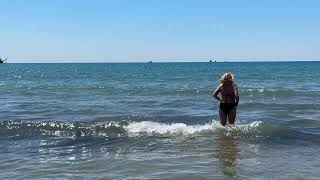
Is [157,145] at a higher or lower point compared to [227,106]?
lower

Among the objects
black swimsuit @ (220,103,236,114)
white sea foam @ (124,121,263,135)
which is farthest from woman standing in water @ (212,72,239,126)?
white sea foam @ (124,121,263,135)

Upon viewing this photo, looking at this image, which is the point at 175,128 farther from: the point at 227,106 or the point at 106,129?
the point at 106,129

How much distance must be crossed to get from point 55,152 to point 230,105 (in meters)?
4.87

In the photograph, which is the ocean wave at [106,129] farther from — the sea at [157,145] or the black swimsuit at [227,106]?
the black swimsuit at [227,106]

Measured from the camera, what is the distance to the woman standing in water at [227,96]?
13.1 m

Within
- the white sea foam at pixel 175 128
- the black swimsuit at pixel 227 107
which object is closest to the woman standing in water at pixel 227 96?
the black swimsuit at pixel 227 107

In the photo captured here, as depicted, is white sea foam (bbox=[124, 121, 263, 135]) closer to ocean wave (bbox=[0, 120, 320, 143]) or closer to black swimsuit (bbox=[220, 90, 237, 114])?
ocean wave (bbox=[0, 120, 320, 143])

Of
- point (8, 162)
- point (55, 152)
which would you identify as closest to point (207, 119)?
point (55, 152)

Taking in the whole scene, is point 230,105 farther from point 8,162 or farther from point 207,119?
point 8,162

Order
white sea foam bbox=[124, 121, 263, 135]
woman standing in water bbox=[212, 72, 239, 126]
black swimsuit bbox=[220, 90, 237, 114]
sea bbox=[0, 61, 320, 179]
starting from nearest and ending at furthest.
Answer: sea bbox=[0, 61, 320, 179] → woman standing in water bbox=[212, 72, 239, 126] → black swimsuit bbox=[220, 90, 237, 114] → white sea foam bbox=[124, 121, 263, 135]

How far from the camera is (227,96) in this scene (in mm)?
13227

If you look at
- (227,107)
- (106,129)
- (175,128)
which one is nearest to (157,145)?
(227,107)

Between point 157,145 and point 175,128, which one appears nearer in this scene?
point 157,145

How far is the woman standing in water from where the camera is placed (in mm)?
13117
